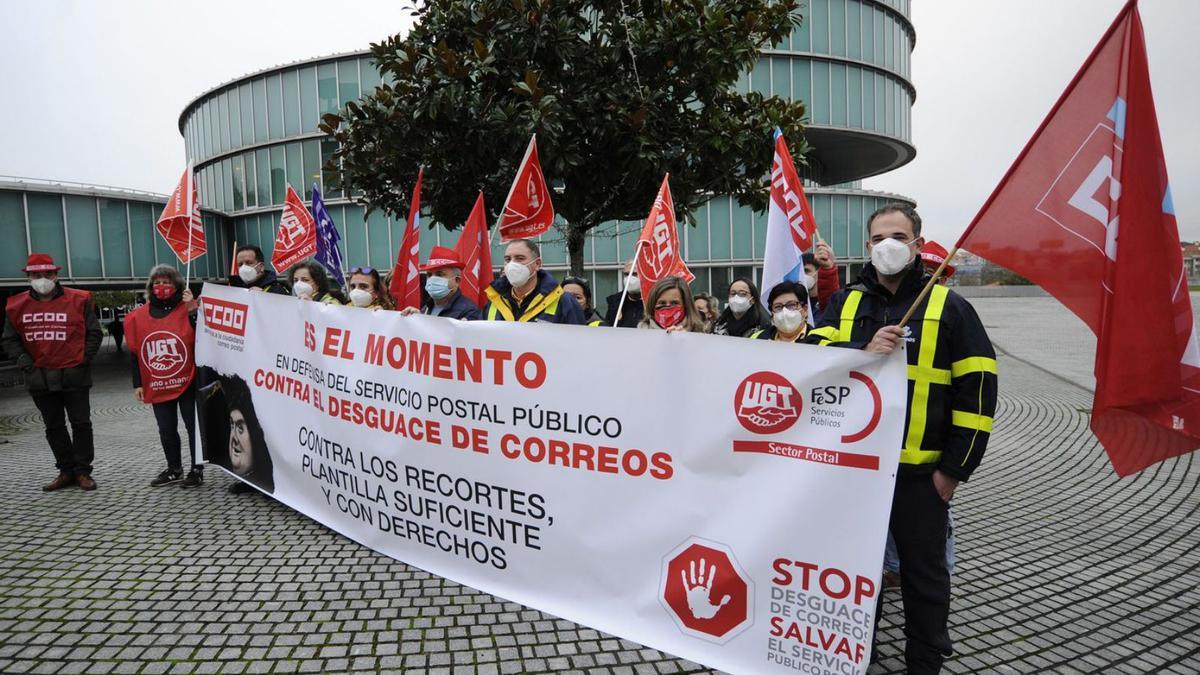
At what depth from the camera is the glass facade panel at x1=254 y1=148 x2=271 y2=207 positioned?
92.2 ft

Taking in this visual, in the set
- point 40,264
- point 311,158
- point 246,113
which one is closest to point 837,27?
point 311,158

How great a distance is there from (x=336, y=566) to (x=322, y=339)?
56.3 inches

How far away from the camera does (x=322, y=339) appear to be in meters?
4.29

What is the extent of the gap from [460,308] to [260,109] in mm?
28366

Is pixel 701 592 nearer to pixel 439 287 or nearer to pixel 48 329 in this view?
pixel 439 287

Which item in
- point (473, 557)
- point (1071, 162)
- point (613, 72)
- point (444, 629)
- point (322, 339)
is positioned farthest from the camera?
point (613, 72)

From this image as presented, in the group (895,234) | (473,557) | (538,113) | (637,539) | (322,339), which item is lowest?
(473,557)

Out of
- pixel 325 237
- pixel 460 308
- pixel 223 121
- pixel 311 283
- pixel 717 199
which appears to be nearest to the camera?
pixel 460 308

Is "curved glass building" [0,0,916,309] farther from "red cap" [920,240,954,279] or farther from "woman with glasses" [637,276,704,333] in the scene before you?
"woman with glasses" [637,276,704,333]

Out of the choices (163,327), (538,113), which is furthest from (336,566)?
(538,113)

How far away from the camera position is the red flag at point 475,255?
16.5ft

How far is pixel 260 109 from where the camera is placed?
28.0 m

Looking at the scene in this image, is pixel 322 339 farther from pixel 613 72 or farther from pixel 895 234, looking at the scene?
pixel 613 72

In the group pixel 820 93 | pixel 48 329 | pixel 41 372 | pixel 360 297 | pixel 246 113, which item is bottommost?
pixel 41 372
